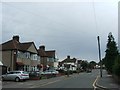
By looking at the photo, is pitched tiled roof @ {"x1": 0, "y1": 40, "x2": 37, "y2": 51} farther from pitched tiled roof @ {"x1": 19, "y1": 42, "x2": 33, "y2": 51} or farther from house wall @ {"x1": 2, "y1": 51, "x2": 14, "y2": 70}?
house wall @ {"x1": 2, "y1": 51, "x2": 14, "y2": 70}

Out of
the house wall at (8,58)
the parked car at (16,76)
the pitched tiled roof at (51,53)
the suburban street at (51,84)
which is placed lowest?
the suburban street at (51,84)

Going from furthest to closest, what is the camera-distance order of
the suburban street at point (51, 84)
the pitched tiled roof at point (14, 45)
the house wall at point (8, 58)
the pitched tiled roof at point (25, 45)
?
the pitched tiled roof at point (25, 45) < the pitched tiled roof at point (14, 45) < the house wall at point (8, 58) < the suburban street at point (51, 84)

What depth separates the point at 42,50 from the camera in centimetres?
9875

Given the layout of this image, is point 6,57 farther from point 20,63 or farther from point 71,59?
point 71,59

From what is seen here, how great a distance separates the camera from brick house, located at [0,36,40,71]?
203 feet

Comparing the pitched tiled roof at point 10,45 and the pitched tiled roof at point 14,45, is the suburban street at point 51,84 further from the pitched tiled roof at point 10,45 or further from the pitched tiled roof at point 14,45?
the pitched tiled roof at point 14,45

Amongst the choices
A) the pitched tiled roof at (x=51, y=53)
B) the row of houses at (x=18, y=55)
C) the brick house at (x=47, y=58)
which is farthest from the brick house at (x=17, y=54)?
the pitched tiled roof at (x=51, y=53)

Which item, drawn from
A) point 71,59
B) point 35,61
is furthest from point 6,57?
point 71,59

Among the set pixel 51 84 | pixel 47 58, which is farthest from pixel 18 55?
pixel 47 58

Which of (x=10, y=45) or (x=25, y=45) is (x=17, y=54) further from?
(x=25, y=45)

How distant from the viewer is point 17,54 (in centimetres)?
6284

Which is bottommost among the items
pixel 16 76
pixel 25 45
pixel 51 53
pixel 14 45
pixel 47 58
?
pixel 16 76

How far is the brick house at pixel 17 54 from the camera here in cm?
6175

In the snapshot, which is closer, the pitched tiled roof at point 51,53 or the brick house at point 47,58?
the brick house at point 47,58
